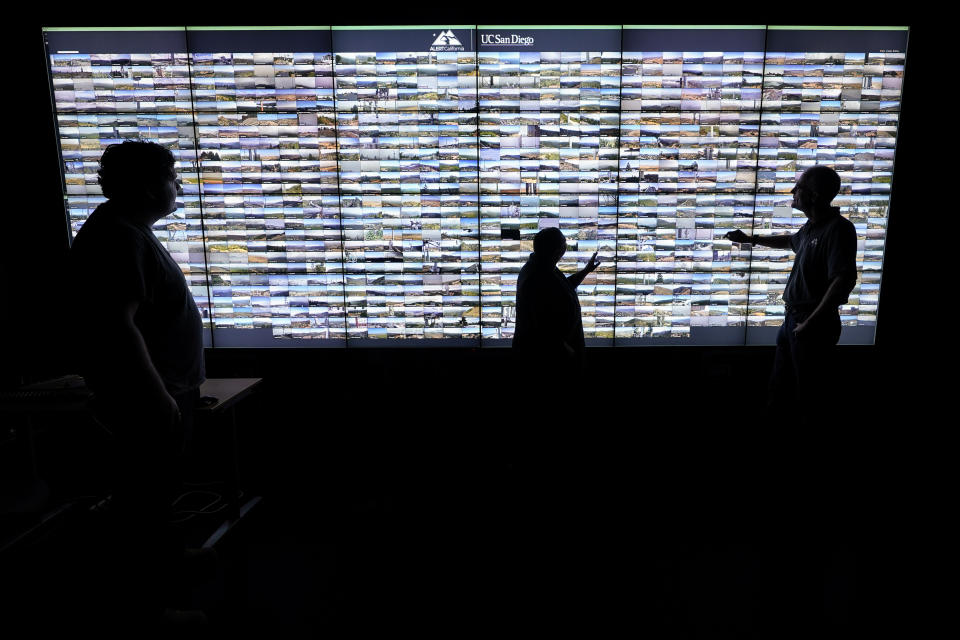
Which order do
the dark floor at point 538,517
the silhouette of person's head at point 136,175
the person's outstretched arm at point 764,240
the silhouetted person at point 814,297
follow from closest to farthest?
the silhouette of person's head at point 136,175, the dark floor at point 538,517, the silhouetted person at point 814,297, the person's outstretched arm at point 764,240

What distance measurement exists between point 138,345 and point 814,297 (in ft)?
10.0

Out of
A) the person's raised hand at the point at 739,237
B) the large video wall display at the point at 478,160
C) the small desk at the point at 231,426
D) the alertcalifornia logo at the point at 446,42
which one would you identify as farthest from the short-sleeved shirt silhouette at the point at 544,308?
the alertcalifornia logo at the point at 446,42

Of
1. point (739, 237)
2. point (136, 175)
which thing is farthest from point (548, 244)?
point (136, 175)

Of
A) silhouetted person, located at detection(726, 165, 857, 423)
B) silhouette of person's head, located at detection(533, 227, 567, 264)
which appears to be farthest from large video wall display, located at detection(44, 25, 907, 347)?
silhouette of person's head, located at detection(533, 227, 567, 264)

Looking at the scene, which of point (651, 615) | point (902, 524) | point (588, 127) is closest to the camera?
point (651, 615)

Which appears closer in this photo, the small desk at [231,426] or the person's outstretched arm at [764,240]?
the small desk at [231,426]

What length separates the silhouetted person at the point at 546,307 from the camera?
8.18ft

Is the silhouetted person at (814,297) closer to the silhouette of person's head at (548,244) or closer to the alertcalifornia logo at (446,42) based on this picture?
the silhouette of person's head at (548,244)

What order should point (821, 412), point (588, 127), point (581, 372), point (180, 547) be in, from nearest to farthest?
point (180, 547) → point (581, 372) → point (821, 412) → point (588, 127)

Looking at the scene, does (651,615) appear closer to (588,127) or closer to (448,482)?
(448,482)

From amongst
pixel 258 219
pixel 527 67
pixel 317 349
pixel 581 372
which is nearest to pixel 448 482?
pixel 581 372

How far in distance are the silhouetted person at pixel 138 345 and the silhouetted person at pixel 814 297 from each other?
293cm

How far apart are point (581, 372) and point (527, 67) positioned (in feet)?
6.15

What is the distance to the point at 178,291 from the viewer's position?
1.76m
